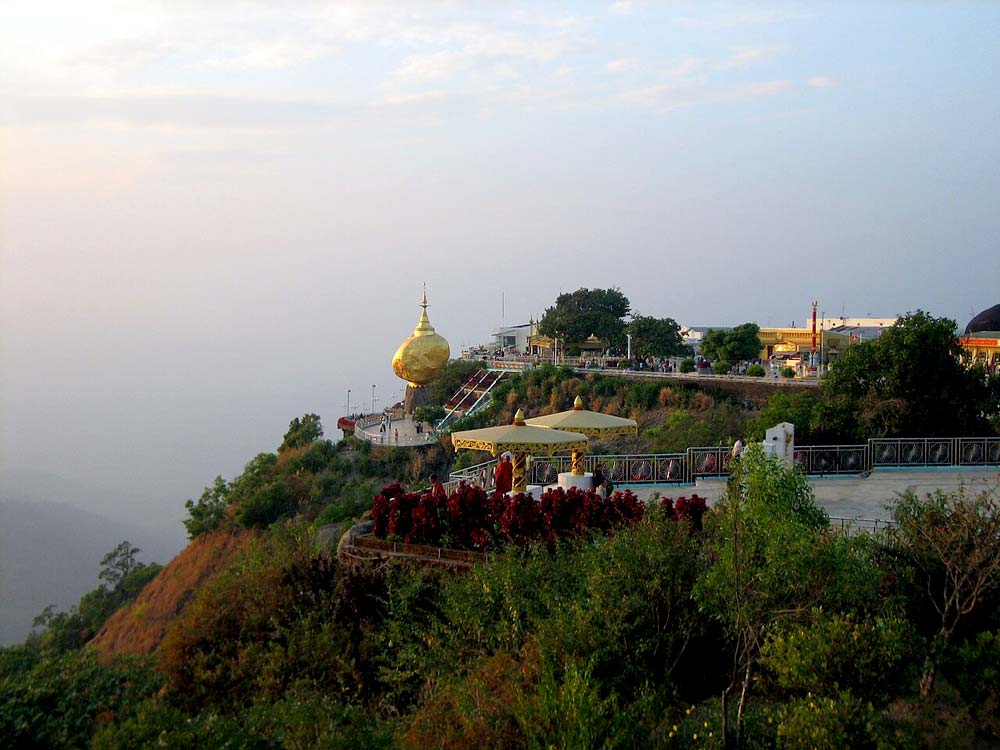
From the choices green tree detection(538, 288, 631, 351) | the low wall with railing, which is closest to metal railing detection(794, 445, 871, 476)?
the low wall with railing

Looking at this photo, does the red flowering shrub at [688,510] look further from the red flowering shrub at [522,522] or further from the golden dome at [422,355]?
the golden dome at [422,355]

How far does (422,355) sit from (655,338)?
39.7ft


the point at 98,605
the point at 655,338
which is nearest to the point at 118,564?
the point at 98,605

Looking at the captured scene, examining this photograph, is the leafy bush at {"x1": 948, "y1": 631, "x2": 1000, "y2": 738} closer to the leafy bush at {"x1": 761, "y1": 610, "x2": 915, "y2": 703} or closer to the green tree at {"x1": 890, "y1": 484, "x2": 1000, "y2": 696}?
the green tree at {"x1": 890, "y1": 484, "x2": 1000, "y2": 696}

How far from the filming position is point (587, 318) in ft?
168

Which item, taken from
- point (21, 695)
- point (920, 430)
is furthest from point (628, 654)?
point (920, 430)

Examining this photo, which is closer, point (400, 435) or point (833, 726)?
point (833, 726)

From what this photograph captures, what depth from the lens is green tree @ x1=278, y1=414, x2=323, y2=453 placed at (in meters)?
37.6

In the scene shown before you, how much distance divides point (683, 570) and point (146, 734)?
4873 mm

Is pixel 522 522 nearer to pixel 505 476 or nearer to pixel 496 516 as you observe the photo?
pixel 496 516

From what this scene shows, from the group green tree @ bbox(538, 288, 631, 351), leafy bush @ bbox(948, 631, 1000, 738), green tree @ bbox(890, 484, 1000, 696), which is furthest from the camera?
green tree @ bbox(538, 288, 631, 351)

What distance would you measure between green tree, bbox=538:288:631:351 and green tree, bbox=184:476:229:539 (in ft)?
74.5

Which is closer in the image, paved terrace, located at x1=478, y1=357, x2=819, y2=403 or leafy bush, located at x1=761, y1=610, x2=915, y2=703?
leafy bush, located at x1=761, y1=610, x2=915, y2=703

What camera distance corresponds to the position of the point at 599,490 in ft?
47.4
